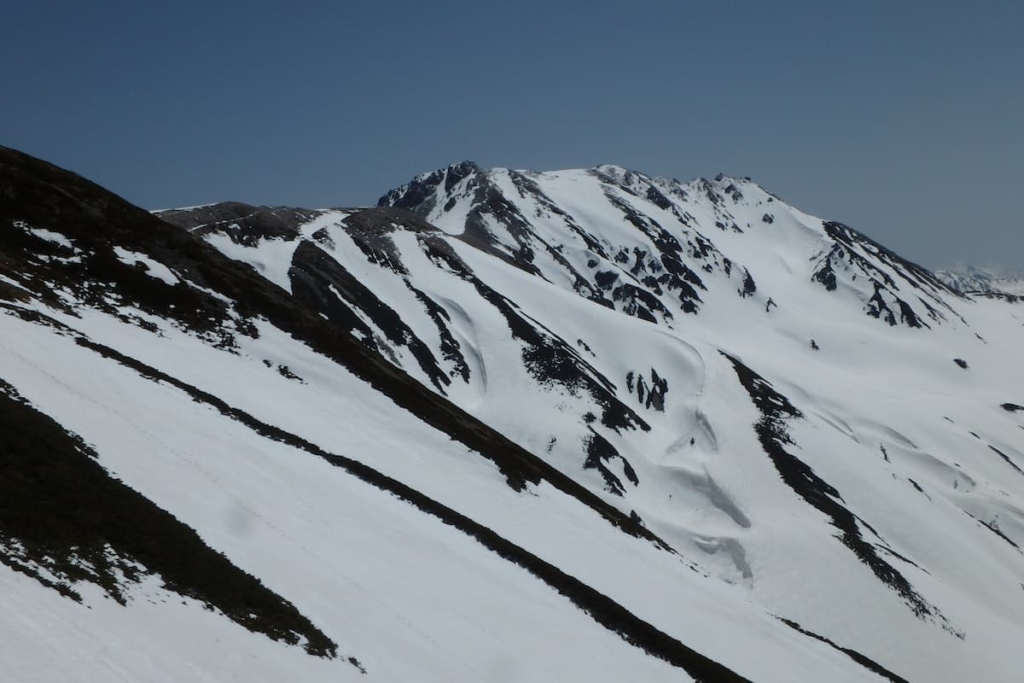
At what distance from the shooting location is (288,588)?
800 inches

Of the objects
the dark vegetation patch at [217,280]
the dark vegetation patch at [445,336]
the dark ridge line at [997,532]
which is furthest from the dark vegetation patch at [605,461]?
the dark ridge line at [997,532]

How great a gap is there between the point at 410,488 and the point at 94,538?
1855 centimetres

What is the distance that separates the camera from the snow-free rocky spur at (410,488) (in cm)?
1780

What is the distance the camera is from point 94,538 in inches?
664

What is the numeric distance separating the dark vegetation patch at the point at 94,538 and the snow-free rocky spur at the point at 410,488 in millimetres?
95

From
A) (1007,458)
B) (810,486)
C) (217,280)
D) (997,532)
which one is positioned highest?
(1007,458)

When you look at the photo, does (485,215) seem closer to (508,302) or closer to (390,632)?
(508,302)

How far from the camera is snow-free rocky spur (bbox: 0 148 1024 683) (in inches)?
701

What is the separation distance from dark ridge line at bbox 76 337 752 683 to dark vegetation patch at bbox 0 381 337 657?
1103cm

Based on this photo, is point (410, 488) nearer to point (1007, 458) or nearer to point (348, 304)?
point (348, 304)

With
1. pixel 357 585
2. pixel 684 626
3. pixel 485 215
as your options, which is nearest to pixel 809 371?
pixel 485 215

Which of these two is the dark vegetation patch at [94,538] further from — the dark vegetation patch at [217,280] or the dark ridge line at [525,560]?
the dark vegetation patch at [217,280]

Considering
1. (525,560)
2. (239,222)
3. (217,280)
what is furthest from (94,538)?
(239,222)

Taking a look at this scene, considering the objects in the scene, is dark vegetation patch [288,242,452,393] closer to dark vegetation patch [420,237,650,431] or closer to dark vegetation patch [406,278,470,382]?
dark vegetation patch [406,278,470,382]
